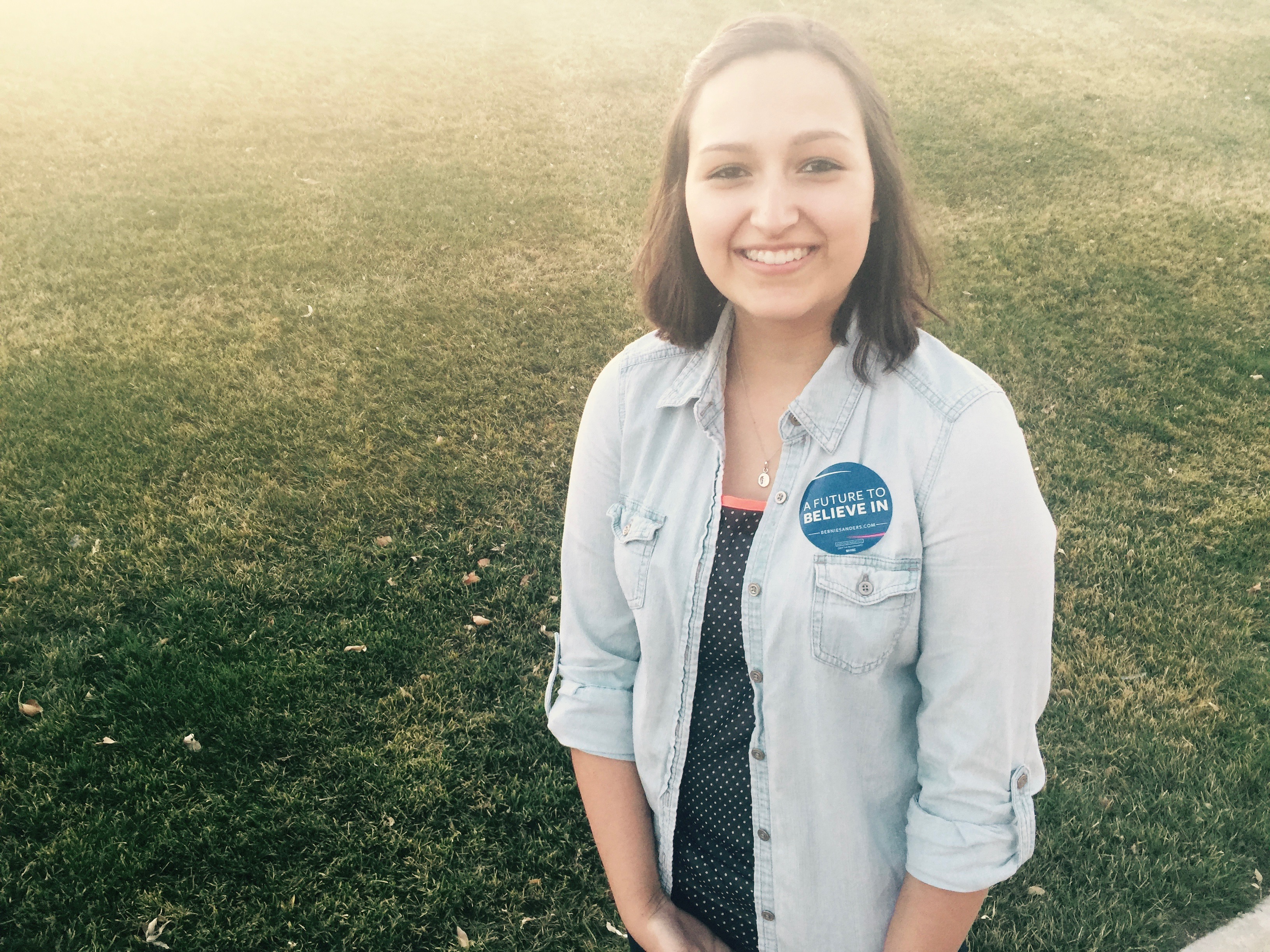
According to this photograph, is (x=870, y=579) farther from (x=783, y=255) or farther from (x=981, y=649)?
(x=783, y=255)

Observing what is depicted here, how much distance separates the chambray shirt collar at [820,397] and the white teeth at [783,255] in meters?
0.21

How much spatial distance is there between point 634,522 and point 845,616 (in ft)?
1.54

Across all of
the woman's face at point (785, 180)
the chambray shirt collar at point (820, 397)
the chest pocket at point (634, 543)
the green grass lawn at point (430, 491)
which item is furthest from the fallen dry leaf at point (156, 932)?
the woman's face at point (785, 180)

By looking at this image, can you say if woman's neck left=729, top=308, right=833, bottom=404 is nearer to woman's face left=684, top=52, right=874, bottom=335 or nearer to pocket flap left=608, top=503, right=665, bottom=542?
woman's face left=684, top=52, right=874, bottom=335

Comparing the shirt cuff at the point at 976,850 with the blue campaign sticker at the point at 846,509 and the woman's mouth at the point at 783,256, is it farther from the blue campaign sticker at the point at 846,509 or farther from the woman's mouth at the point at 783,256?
the woman's mouth at the point at 783,256

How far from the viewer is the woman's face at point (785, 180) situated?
1.55 m

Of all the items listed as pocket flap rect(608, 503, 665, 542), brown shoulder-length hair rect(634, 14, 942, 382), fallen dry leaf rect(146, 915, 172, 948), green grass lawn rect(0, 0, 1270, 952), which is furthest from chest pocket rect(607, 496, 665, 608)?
fallen dry leaf rect(146, 915, 172, 948)

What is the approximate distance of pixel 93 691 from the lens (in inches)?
158

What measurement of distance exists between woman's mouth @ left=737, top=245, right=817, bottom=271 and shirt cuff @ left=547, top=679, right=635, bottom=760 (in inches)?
38.5

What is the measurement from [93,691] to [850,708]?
3802 millimetres

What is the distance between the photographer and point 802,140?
1.54 meters

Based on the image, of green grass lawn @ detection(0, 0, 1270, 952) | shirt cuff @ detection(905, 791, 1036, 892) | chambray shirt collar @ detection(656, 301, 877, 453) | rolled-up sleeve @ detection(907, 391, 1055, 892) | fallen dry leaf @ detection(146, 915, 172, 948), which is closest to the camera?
rolled-up sleeve @ detection(907, 391, 1055, 892)

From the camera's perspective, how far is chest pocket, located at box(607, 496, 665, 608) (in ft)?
5.78

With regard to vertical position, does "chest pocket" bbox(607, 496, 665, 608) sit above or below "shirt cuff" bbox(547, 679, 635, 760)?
above
